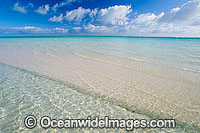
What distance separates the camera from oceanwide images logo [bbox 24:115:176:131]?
395 centimetres

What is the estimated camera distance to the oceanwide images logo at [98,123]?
3.95 m

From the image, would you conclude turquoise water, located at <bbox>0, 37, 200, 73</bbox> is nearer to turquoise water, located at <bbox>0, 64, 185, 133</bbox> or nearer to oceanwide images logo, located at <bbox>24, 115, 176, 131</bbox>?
oceanwide images logo, located at <bbox>24, 115, 176, 131</bbox>

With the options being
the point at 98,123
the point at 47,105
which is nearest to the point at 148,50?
the point at 98,123

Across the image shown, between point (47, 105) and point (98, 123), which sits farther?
point (47, 105)

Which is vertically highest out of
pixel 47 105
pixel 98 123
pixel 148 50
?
pixel 148 50

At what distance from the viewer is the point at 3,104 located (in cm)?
492

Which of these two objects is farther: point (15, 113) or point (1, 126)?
point (15, 113)

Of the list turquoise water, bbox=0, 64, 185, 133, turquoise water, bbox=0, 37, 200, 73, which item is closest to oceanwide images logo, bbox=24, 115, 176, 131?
turquoise water, bbox=0, 64, 185, 133

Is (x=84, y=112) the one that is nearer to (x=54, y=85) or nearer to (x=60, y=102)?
(x=60, y=102)

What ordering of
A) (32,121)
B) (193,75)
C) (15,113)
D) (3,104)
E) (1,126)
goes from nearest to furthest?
(1,126) → (32,121) → (15,113) → (3,104) → (193,75)

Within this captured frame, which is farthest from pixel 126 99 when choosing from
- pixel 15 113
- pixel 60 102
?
pixel 15 113

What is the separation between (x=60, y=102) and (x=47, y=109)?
65 centimetres

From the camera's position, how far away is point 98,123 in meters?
4.09

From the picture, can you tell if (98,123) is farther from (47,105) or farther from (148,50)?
(148,50)
